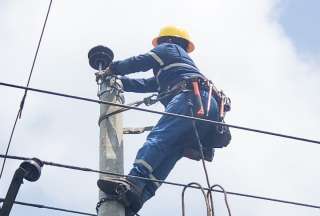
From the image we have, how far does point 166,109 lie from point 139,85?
0.89 metres

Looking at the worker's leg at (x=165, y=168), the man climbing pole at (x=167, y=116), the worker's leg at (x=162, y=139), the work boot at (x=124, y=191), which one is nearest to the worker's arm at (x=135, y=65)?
the man climbing pole at (x=167, y=116)

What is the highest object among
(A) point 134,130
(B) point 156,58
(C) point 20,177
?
(B) point 156,58

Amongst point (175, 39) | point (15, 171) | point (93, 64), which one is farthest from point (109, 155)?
point (175, 39)

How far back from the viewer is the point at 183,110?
5996 millimetres

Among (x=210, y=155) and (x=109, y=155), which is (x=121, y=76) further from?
(x=109, y=155)

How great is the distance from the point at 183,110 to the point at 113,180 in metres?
1.45

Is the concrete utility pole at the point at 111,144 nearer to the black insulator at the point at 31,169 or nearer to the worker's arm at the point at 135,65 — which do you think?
the worker's arm at the point at 135,65

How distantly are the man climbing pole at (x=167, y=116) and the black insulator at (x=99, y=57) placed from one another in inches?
8.2

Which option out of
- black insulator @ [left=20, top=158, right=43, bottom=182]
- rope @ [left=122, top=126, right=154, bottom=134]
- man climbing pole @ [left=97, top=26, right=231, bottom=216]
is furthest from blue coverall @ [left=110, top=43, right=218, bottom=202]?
black insulator @ [left=20, top=158, right=43, bottom=182]

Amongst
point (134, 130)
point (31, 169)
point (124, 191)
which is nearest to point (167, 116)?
point (134, 130)

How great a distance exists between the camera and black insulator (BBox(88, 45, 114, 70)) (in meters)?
6.22

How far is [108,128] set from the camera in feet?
17.5

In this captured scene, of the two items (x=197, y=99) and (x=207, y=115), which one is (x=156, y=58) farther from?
(x=207, y=115)

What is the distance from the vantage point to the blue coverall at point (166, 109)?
542 centimetres
